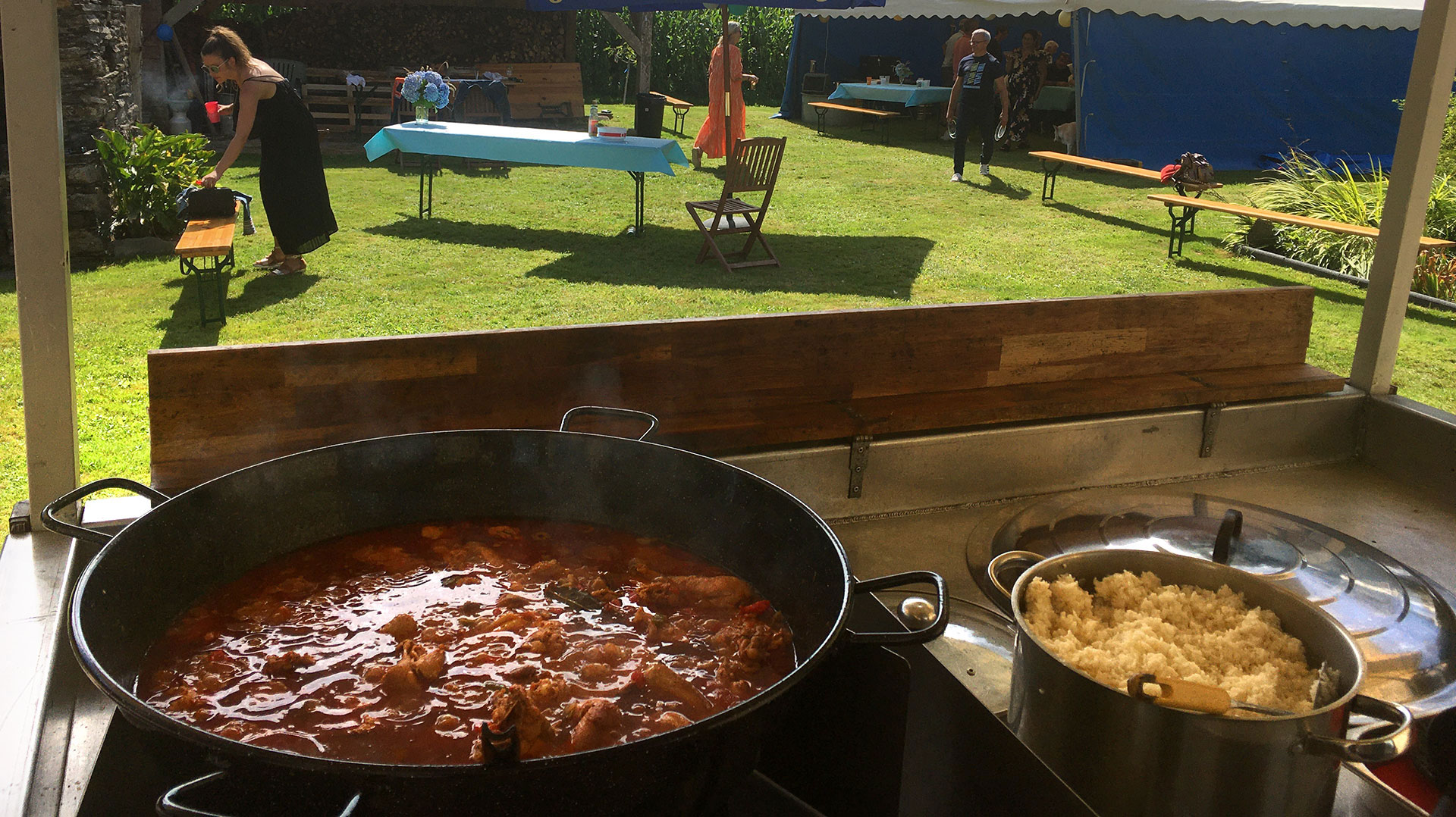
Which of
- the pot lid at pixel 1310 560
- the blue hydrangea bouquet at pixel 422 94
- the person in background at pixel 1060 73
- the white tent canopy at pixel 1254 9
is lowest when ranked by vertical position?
the pot lid at pixel 1310 560

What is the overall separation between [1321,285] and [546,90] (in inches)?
443

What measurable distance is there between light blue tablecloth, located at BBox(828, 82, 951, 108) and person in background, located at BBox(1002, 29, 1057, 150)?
976 millimetres

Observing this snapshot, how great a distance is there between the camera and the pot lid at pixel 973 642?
1.91 metres

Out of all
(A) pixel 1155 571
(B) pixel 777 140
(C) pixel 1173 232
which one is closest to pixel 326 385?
(A) pixel 1155 571

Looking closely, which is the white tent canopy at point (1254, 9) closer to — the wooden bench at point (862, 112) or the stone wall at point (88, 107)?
the wooden bench at point (862, 112)

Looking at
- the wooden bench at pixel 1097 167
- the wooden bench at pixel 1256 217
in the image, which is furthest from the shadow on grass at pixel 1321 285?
the wooden bench at pixel 1097 167

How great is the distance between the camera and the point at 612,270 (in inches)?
303

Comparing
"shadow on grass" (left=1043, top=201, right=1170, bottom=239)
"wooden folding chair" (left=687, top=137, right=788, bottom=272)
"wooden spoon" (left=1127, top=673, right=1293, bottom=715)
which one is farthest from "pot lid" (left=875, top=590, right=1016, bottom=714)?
"shadow on grass" (left=1043, top=201, right=1170, bottom=239)

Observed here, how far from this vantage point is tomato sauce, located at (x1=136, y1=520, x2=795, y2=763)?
1.17 meters

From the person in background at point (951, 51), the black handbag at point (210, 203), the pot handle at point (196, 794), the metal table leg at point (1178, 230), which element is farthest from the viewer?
the person in background at point (951, 51)

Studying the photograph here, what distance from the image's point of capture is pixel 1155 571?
1639 mm

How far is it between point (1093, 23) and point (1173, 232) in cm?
454

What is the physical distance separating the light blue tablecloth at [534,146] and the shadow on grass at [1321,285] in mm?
4204

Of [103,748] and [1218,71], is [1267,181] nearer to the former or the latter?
[1218,71]
